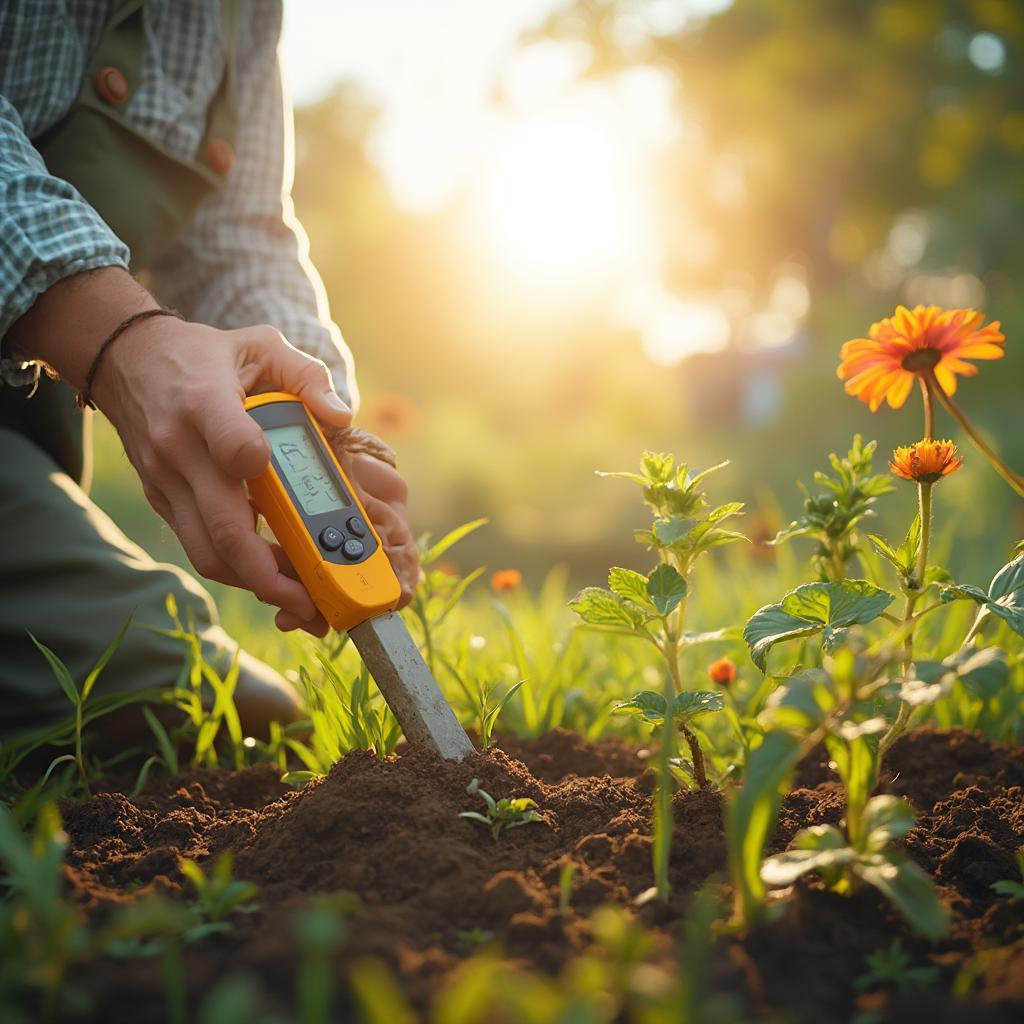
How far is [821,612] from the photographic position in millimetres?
1064

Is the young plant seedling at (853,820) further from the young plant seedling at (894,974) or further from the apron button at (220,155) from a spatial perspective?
the apron button at (220,155)

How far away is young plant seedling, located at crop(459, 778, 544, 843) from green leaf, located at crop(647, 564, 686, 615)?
275 millimetres

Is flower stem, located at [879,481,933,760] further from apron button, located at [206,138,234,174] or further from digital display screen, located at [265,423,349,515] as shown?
apron button, located at [206,138,234,174]

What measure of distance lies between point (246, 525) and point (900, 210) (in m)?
14.0

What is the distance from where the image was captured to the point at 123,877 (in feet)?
3.18

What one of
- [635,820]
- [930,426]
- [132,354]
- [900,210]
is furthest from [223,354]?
[900,210]

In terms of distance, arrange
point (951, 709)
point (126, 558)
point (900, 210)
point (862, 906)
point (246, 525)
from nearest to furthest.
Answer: point (862, 906), point (246, 525), point (951, 709), point (126, 558), point (900, 210)

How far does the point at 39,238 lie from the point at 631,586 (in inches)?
34.1

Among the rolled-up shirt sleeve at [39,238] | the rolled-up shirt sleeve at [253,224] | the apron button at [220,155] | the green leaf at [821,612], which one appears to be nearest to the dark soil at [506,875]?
the green leaf at [821,612]

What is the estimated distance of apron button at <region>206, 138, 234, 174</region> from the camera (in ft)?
5.89

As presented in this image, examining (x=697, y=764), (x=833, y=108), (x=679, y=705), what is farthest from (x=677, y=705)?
(x=833, y=108)

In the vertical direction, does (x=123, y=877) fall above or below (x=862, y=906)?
above

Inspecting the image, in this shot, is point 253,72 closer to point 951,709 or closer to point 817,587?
point 817,587

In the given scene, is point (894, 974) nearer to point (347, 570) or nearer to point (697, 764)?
point (697, 764)
